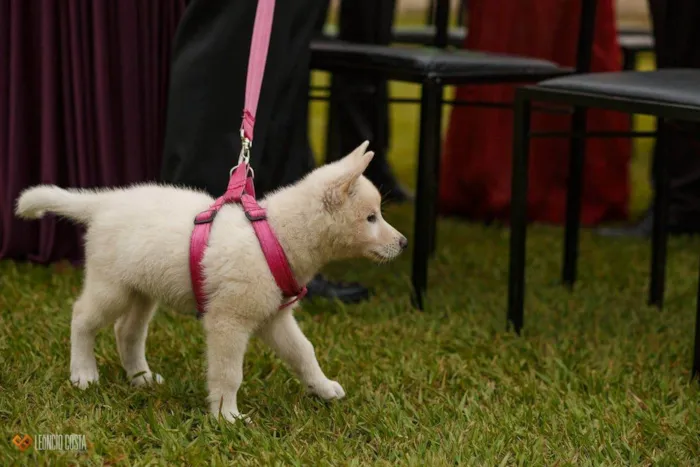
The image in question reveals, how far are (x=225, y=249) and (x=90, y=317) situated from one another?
1.23ft

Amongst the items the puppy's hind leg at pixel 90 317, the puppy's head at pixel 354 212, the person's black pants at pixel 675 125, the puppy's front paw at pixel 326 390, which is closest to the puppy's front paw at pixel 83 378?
the puppy's hind leg at pixel 90 317

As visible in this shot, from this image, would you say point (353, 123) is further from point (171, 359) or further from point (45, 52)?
point (171, 359)

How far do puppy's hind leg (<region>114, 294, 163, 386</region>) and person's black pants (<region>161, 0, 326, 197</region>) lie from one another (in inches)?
19.9

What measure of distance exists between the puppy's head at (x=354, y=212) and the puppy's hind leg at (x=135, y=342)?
46 cm

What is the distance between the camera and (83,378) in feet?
7.00

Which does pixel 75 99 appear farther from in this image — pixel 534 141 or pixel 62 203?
pixel 534 141

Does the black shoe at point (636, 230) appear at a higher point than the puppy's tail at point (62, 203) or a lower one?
lower

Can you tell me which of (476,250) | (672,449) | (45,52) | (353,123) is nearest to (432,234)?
(476,250)

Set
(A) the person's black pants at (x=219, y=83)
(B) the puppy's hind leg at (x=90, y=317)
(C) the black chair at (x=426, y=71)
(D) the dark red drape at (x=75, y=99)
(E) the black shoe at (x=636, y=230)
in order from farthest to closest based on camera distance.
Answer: (E) the black shoe at (x=636, y=230) < (D) the dark red drape at (x=75, y=99) < (C) the black chair at (x=426, y=71) < (A) the person's black pants at (x=219, y=83) < (B) the puppy's hind leg at (x=90, y=317)

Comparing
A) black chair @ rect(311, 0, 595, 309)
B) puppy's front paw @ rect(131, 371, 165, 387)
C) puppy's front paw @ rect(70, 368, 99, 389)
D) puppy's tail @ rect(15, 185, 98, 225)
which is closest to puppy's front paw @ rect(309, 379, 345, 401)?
puppy's front paw @ rect(131, 371, 165, 387)

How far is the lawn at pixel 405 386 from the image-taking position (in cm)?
191

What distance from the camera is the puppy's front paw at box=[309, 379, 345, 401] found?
2113mm

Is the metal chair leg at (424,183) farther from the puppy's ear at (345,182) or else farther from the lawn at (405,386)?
the puppy's ear at (345,182)

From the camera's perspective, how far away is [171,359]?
7.83 ft
